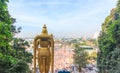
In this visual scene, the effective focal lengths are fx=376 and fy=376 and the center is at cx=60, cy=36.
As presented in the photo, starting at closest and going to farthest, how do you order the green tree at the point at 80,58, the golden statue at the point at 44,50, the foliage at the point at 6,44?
1. the golden statue at the point at 44,50
2. the foliage at the point at 6,44
3. the green tree at the point at 80,58

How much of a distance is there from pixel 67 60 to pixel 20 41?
48030 millimetres

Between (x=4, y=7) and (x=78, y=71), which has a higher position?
(x=4, y=7)

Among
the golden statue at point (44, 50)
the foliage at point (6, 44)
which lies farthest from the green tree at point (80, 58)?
the golden statue at point (44, 50)

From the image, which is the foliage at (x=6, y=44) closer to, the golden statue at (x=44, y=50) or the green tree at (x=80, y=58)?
the golden statue at (x=44, y=50)

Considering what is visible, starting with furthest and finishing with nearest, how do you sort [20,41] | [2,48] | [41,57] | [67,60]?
1. [67,60]
2. [20,41]
3. [2,48]
4. [41,57]

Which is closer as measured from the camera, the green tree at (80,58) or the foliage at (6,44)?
the foliage at (6,44)

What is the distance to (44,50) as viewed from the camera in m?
7.35

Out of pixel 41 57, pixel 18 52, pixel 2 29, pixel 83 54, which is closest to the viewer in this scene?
pixel 41 57

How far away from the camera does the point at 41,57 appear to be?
24.0 ft

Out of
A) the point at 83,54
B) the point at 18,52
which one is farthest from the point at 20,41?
the point at 83,54

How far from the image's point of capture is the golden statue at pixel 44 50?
288 inches

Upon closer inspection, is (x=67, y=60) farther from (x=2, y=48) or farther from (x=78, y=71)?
(x=2, y=48)

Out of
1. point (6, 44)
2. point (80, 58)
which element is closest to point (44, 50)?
point (6, 44)

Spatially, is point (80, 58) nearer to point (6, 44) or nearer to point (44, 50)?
point (6, 44)
